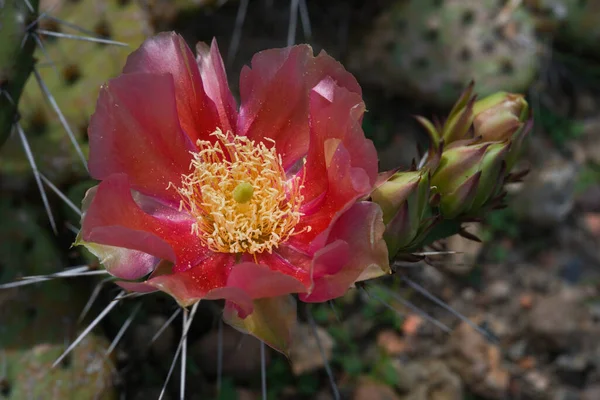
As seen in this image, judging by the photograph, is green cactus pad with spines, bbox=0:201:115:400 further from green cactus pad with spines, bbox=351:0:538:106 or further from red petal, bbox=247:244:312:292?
green cactus pad with spines, bbox=351:0:538:106

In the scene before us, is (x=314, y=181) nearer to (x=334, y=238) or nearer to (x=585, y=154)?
(x=334, y=238)

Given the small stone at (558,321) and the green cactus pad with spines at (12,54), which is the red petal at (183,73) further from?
the small stone at (558,321)

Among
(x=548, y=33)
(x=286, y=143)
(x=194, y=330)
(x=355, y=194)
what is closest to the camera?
(x=355, y=194)

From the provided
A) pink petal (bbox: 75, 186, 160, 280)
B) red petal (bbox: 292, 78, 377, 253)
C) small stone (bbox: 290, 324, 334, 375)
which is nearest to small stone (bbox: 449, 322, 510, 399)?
small stone (bbox: 290, 324, 334, 375)

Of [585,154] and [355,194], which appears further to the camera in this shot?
[585,154]

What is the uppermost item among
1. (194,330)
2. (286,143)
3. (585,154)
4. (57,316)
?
(286,143)

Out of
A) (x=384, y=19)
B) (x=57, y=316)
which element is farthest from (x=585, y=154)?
(x=57, y=316)
